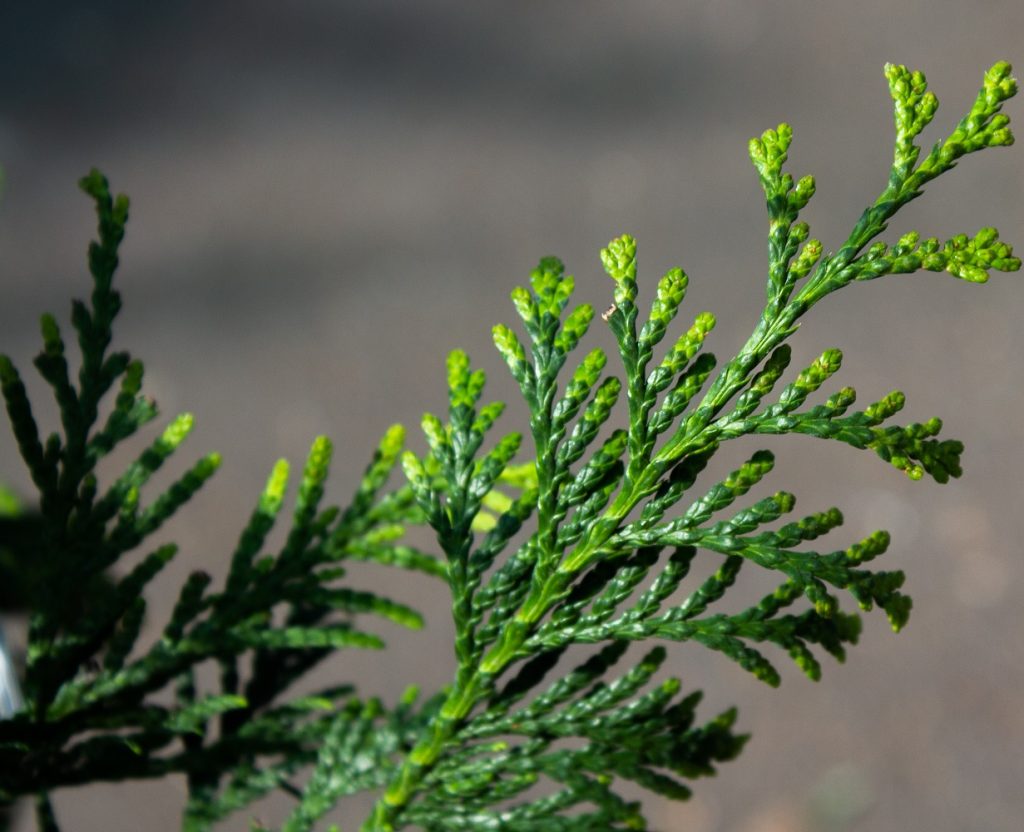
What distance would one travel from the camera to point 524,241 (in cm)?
460

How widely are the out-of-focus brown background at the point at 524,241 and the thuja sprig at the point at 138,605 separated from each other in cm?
244

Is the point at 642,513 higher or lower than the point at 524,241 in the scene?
lower

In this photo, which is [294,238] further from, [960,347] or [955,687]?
[955,687]

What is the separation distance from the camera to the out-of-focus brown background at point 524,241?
143 inches

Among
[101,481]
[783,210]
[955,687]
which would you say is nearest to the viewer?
[783,210]

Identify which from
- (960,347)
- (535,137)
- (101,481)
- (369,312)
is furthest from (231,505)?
(960,347)

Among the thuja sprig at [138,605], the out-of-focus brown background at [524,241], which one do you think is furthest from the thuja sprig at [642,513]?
the out-of-focus brown background at [524,241]

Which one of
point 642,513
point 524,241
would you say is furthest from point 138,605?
point 524,241

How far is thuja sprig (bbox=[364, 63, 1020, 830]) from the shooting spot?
34.4 inches

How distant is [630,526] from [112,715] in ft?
1.89

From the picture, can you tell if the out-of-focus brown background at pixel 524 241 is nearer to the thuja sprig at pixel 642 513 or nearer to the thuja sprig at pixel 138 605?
the thuja sprig at pixel 138 605

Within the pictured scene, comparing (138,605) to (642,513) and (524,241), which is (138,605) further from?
(524,241)

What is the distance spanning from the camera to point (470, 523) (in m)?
0.98

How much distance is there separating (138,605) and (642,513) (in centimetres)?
49
